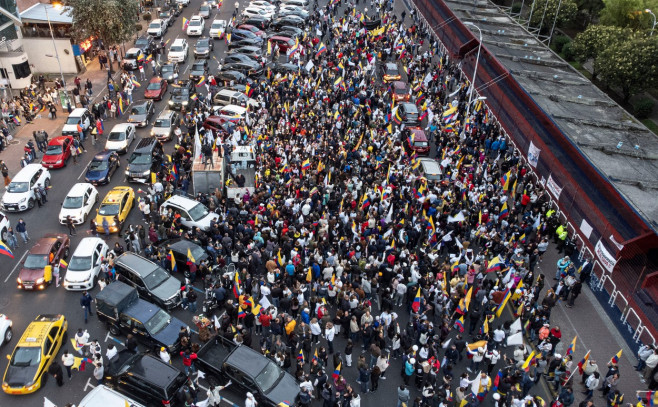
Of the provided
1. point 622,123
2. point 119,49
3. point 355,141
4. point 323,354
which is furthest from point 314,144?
point 119,49

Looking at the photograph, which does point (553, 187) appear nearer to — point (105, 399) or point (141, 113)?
point (105, 399)

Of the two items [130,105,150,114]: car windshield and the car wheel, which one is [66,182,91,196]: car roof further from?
[130,105,150,114]: car windshield

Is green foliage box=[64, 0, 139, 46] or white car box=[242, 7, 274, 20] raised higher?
green foliage box=[64, 0, 139, 46]

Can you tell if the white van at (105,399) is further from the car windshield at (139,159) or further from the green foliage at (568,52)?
the green foliage at (568,52)

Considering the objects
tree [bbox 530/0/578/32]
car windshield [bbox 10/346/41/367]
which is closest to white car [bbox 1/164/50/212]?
car windshield [bbox 10/346/41/367]

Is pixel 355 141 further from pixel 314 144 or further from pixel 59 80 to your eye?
pixel 59 80

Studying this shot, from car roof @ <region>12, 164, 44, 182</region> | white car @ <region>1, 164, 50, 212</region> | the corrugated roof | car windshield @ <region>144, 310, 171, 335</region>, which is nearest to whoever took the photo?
car windshield @ <region>144, 310, 171, 335</region>
